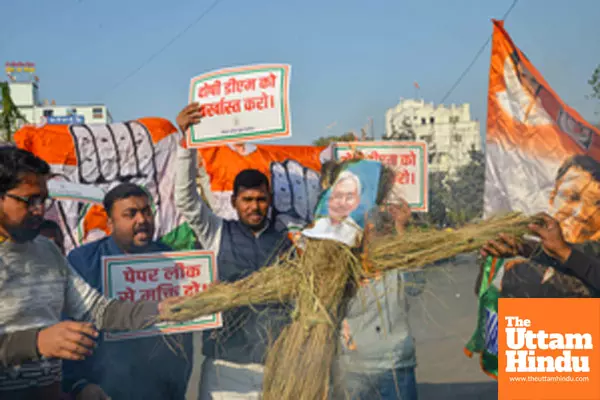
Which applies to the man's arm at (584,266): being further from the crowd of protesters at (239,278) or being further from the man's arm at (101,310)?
the man's arm at (101,310)

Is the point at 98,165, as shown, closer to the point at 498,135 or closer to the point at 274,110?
the point at 274,110

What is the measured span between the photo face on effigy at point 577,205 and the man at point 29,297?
2886mm

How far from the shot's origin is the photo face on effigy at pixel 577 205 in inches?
159

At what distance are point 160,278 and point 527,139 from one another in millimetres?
2614

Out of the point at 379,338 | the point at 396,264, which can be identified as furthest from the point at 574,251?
the point at 379,338

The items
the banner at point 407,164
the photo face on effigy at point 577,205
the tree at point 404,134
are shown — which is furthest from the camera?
the tree at point 404,134

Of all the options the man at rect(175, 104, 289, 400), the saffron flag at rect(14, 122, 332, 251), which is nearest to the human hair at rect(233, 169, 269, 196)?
the man at rect(175, 104, 289, 400)

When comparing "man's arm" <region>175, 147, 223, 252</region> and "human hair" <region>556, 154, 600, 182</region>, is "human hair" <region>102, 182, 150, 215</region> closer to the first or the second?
"man's arm" <region>175, 147, 223, 252</region>

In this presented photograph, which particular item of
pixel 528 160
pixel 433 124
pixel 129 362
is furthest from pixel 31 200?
pixel 433 124

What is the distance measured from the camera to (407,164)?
4.64 m

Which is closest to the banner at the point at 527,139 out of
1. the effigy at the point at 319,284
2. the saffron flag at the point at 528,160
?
the saffron flag at the point at 528,160

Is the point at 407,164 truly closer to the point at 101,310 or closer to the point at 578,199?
the point at 578,199

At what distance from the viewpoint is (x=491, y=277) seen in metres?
4.41

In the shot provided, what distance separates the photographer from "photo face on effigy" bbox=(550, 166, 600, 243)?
404 centimetres
